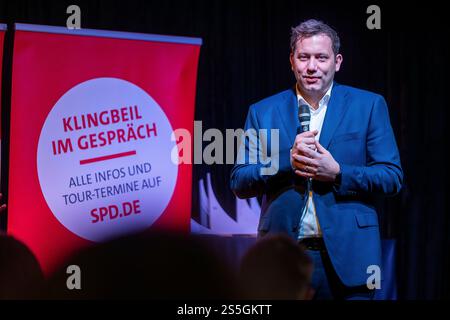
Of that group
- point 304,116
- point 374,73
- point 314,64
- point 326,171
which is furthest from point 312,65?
point 374,73

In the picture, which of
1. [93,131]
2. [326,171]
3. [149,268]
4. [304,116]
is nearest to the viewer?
[149,268]

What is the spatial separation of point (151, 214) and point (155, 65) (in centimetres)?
88

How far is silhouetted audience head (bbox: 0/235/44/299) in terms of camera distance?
0.93m

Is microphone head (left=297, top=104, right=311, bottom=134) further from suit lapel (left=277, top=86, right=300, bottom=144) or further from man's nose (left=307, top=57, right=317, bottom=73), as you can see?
man's nose (left=307, top=57, right=317, bottom=73)

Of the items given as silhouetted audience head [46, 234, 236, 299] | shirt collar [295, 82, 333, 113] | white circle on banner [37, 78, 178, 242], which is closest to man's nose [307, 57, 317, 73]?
shirt collar [295, 82, 333, 113]

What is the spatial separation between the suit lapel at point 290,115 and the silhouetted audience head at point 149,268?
1701 mm

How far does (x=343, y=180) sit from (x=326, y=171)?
7 centimetres

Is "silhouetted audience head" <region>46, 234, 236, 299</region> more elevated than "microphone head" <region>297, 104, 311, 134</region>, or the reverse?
"microphone head" <region>297, 104, 311, 134</region>

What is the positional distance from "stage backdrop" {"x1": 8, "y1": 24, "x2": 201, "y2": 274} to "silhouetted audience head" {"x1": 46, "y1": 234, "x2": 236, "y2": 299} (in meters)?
2.82

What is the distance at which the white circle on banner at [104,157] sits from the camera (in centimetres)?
370

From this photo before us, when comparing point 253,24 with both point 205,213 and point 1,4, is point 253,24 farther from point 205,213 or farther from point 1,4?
point 1,4

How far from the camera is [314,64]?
257cm

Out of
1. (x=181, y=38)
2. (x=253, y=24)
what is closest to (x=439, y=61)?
(x=253, y=24)

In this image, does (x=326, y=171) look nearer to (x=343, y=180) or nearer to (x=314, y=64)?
(x=343, y=180)
